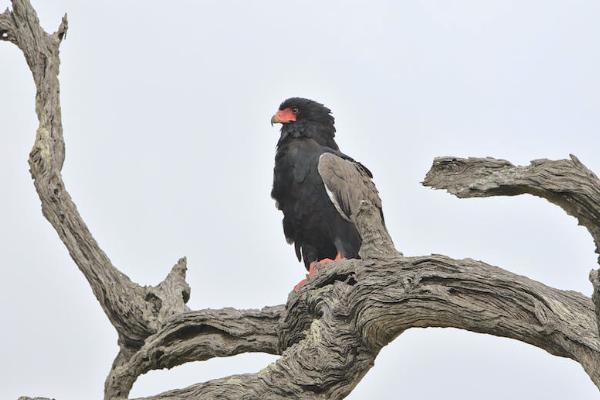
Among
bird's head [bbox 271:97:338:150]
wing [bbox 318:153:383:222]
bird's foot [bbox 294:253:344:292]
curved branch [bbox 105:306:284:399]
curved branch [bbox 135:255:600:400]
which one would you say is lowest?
curved branch [bbox 135:255:600:400]

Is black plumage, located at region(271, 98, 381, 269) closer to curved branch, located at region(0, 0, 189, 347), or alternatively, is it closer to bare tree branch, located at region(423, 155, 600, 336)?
curved branch, located at region(0, 0, 189, 347)

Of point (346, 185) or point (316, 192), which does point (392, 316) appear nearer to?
point (346, 185)

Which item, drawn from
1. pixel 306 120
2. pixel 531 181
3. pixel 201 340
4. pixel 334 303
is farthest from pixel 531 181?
pixel 306 120

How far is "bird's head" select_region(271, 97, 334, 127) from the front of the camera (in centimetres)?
809

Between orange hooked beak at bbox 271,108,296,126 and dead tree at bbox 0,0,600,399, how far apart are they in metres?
1.93

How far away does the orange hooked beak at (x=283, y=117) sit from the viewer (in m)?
8.04

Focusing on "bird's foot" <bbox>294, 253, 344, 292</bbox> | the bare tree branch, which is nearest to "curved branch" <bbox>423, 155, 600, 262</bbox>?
the bare tree branch

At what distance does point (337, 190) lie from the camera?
24.2 feet

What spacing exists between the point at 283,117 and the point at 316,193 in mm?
828

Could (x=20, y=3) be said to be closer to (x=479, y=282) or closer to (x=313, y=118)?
(x=313, y=118)

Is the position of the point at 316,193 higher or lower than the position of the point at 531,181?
higher

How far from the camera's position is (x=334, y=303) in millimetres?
4988

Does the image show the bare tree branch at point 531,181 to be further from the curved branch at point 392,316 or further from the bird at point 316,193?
the bird at point 316,193

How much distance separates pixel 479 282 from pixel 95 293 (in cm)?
267
